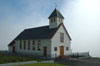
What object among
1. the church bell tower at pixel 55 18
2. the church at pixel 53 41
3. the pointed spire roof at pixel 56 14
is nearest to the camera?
the church at pixel 53 41

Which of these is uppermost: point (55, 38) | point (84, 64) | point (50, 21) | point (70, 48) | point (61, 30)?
point (50, 21)

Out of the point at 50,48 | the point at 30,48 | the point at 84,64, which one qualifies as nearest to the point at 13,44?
the point at 30,48

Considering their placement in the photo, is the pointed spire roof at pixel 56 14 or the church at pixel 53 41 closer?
the church at pixel 53 41

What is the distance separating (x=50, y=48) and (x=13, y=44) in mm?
20631

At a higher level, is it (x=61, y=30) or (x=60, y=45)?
(x=61, y=30)

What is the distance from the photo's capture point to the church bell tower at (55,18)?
111 ft

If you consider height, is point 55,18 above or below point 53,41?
above

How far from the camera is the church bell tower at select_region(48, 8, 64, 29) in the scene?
3375 centimetres

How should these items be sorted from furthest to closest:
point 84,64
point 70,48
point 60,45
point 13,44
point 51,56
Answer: point 13,44 < point 70,48 < point 60,45 < point 51,56 < point 84,64

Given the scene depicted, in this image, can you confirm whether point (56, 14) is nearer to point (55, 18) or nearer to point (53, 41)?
point (55, 18)

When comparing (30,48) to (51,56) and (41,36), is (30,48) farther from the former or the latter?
(51,56)

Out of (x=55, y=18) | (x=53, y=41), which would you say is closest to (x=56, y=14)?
(x=55, y=18)

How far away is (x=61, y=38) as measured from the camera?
34.0m

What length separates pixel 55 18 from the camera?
112 feet
